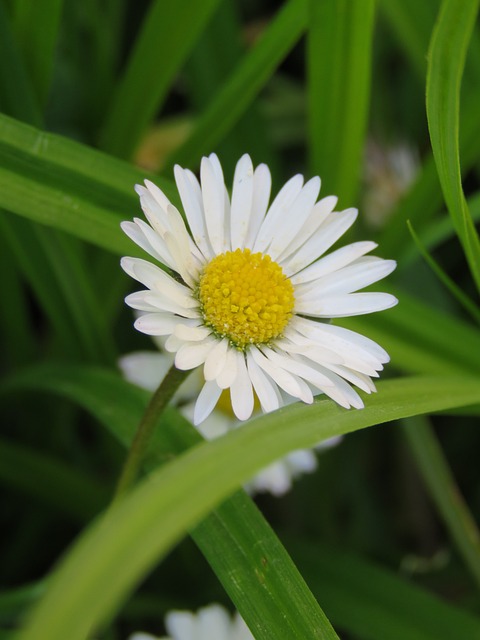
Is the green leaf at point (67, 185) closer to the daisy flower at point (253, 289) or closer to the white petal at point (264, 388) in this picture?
the daisy flower at point (253, 289)

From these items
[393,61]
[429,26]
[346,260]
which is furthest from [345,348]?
[393,61]

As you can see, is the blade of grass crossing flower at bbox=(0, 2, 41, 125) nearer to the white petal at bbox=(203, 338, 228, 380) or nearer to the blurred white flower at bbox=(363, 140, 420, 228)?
the white petal at bbox=(203, 338, 228, 380)

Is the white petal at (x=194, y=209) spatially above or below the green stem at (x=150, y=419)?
above

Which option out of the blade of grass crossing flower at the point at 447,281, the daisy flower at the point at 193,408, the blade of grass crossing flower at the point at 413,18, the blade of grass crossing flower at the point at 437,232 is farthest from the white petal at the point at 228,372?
the blade of grass crossing flower at the point at 413,18

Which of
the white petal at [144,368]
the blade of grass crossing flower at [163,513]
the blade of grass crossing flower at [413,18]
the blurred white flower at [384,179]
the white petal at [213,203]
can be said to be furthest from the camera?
the blurred white flower at [384,179]

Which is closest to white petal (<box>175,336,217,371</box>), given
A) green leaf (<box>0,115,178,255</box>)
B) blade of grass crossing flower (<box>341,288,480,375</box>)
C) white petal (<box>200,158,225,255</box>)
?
white petal (<box>200,158,225,255</box>)

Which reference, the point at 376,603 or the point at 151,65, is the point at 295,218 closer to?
the point at 151,65

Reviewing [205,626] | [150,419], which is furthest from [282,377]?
[205,626]
